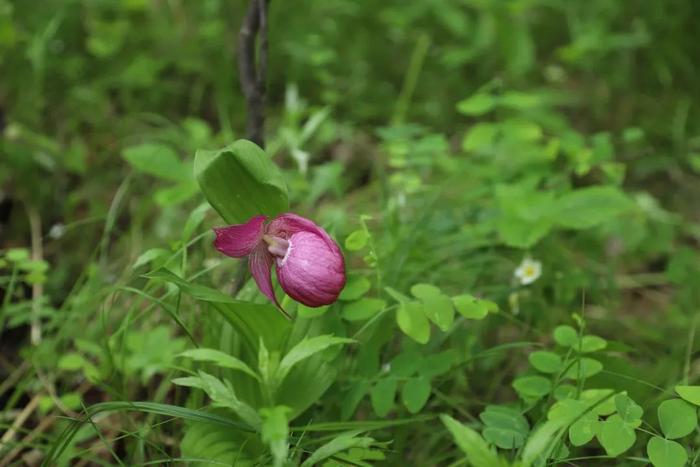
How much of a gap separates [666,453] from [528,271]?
630mm

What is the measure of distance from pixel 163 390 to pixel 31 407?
29 cm

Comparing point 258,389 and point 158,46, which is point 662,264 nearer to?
point 258,389

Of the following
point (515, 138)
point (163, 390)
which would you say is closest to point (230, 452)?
point (163, 390)

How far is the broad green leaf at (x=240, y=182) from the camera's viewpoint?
1077mm

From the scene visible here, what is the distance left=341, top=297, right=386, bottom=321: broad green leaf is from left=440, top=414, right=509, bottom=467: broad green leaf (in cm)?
39

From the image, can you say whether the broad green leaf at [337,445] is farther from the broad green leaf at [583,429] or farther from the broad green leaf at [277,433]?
the broad green leaf at [583,429]

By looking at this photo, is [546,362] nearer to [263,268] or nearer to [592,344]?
[592,344]

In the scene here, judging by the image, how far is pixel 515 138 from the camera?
1898mm

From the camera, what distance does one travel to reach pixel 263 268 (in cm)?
113

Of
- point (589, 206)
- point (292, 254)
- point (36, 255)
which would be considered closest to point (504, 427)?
point (292, 254)

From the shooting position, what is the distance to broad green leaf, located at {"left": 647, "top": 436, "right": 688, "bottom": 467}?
3.28ft

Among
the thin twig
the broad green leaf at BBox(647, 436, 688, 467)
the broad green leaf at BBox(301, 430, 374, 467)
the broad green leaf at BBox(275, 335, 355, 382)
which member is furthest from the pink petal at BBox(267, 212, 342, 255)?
the thin twig

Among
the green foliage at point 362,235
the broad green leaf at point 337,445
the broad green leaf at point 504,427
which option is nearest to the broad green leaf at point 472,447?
the green foliage at point 362,235

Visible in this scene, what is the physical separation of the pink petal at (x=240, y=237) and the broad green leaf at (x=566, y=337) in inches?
21.8
